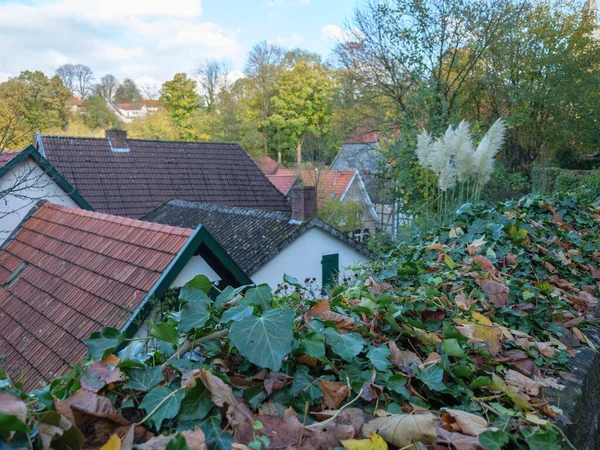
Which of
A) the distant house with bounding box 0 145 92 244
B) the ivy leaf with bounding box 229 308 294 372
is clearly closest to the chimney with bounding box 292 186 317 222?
the distant house with bounding box 0 145 92 244

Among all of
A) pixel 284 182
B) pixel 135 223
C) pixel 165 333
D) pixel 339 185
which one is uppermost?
pixel 165 333

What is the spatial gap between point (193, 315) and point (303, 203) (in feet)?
32.0

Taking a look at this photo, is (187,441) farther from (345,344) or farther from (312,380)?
(345,344)

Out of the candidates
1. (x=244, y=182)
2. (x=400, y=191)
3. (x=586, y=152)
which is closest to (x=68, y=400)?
Answer: (x=400, y=191)

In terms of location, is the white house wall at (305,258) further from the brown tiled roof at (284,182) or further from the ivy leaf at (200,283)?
the brown tiled roof at (284,182)

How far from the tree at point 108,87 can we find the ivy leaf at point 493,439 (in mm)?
54416

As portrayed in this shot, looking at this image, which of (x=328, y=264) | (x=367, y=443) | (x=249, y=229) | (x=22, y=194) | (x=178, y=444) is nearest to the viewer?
(x=178, y=444)

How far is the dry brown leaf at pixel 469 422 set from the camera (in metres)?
1.14

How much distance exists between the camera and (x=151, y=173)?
15.7 meters

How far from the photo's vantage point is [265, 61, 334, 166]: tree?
1474 inches

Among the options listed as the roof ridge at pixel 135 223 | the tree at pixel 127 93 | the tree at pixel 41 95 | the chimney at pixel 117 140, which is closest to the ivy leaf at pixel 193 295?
the roof ridge at pixel 135 223

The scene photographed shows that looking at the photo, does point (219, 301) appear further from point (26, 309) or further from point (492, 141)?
point (492, 141)

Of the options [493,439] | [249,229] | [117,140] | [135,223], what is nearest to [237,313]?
[493,439]

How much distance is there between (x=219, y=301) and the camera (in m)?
1.47
